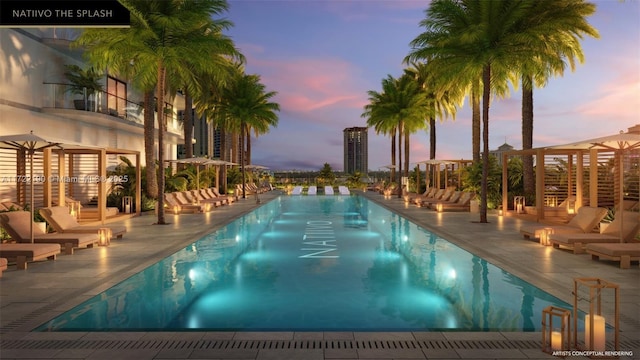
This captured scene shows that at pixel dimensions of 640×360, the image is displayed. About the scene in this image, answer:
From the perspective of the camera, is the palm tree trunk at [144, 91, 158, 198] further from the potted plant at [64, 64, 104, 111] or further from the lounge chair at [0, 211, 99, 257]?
the lounge chair at [0, 211, 99, 257]

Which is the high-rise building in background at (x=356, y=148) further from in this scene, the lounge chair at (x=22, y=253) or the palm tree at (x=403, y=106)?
the lounge chair at (x=22, y=253)

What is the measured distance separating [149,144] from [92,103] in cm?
469

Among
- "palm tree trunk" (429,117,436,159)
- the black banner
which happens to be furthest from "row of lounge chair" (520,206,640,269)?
"palm tree trunk" (429,117,436,159)

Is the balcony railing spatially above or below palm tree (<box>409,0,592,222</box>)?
below

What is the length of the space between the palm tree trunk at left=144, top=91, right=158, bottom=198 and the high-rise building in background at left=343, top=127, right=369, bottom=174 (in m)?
154

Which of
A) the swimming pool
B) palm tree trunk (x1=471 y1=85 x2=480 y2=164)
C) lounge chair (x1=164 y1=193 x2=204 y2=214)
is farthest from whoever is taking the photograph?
palm tree trunk (x1=471 y1=85 x2=480 y2=164)

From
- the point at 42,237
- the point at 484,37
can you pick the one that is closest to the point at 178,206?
the point at 42,237

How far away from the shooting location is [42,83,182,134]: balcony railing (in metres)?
20.2

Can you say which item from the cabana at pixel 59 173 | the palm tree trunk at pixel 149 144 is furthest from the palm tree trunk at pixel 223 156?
the palm tree trunk at pixel 149 144

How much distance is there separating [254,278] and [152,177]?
14.2 metres

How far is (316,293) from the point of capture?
725 centimetres

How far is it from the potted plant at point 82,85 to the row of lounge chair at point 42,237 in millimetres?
11839

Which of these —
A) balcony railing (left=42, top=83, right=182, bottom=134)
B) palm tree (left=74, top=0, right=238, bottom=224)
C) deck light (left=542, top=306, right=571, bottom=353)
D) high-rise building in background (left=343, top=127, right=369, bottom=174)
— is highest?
high-rise building in background (left=343, top=127, right=369, bottom=174)

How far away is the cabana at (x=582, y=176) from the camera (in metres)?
15.0
